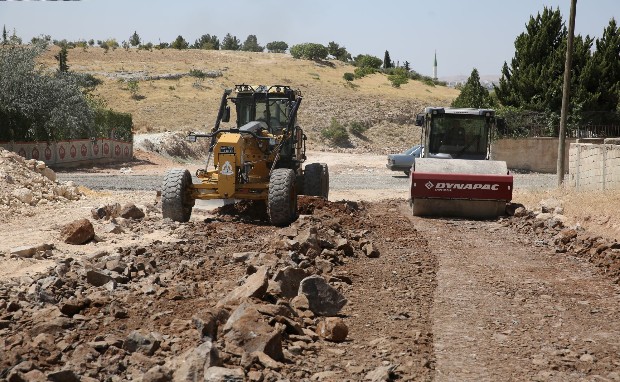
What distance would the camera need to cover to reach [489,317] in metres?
8.20

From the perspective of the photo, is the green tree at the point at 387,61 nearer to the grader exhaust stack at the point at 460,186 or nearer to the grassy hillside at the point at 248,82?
the grassy hillside at the point at 248,82

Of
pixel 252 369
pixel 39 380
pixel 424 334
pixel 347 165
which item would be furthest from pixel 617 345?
pixel 347 165

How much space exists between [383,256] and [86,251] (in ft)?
15.0

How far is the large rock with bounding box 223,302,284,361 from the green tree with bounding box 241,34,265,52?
118 m

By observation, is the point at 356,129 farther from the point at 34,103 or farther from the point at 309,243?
the point at 309,243

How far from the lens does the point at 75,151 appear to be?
36.8m

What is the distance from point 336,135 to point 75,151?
2794cm

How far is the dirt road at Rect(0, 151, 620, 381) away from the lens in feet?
20.5

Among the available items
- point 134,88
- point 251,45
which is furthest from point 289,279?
point 251,45

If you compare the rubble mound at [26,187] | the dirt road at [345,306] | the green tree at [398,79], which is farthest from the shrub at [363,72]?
the dirt road at [345,306]

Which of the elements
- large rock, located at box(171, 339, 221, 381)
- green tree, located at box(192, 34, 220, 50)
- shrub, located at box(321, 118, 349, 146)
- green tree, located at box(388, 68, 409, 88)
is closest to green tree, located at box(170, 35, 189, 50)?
green tree, located at box(192, 34, 220, 50)

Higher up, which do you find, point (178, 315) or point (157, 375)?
point (157, 375)

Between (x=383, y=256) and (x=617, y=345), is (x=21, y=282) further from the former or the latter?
(x=617, y=345)

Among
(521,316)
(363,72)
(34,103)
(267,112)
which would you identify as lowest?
(521,316)
